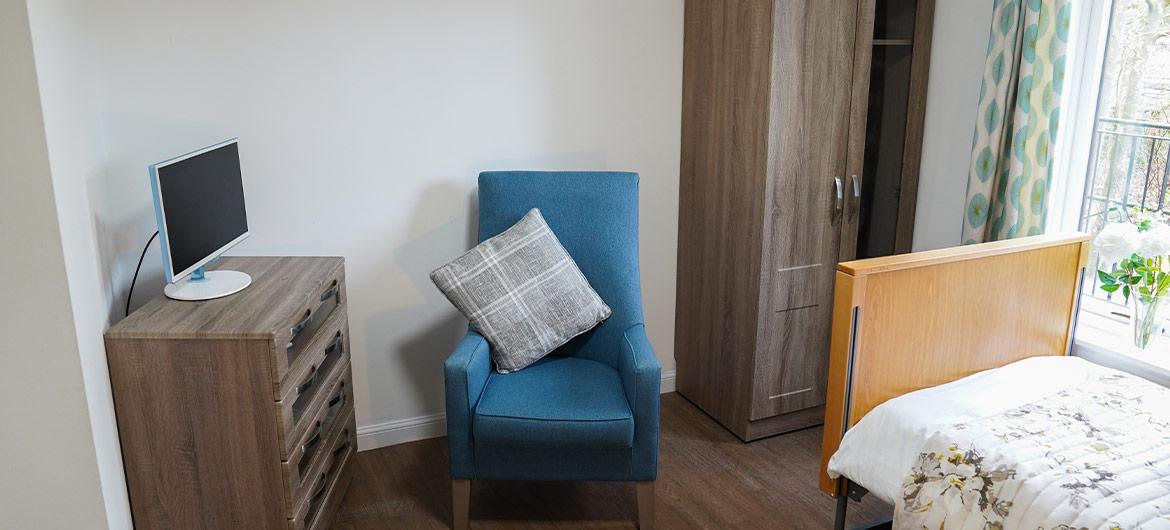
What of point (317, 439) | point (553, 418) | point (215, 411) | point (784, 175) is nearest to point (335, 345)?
point (317, 439)

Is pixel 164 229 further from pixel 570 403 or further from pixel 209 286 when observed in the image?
pixel 570 403

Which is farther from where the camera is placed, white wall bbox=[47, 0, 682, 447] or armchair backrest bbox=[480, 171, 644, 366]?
armchair backrest bbox=[480, 171, 644, 366]

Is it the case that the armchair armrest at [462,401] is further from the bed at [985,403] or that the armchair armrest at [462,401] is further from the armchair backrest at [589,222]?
the bed at [985,403]

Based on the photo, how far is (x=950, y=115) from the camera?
3.07m

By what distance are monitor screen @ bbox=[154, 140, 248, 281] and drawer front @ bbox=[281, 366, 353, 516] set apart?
21.5 inches

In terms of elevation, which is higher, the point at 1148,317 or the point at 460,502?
the point at 1148,317

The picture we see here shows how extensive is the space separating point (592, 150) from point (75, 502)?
200 centimetres

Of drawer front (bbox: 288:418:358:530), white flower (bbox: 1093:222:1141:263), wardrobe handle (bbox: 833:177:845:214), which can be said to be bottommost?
drawer front (bbox: 288:418:358:530)

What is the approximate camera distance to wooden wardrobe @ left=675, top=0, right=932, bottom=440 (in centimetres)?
288

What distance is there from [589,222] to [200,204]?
1.21 meters

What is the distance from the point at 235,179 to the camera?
2.51 meters

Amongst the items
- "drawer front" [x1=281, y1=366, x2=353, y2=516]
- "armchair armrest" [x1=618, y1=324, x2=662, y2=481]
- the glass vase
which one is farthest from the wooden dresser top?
the glass vase

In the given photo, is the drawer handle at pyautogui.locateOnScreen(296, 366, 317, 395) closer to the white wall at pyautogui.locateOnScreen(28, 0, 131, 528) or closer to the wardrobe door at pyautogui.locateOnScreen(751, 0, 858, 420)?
the white wall at pyautogui.locateOnScreen(28, 0, 131, 528)

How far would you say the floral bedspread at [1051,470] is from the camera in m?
1.74
